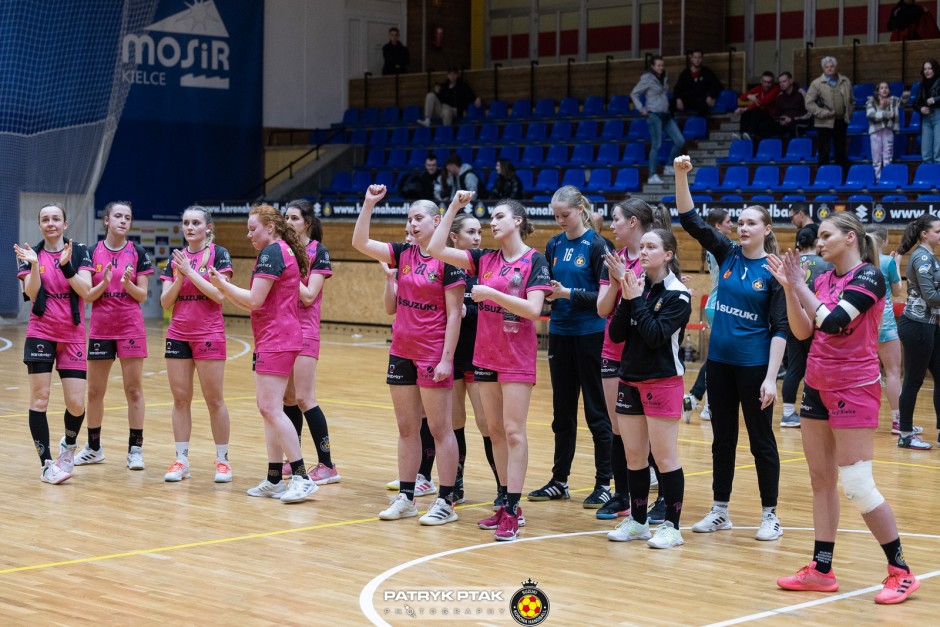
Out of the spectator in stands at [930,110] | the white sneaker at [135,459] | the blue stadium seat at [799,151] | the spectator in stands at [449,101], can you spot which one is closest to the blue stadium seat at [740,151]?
the blue stadium seat at [799,151]

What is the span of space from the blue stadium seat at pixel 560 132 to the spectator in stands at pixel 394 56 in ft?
15.0

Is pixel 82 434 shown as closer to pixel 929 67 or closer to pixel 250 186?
pixel 929 67

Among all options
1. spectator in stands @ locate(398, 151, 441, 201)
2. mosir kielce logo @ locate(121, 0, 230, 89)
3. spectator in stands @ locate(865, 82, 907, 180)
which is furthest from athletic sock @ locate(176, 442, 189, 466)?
mosir kielce logo @ locate(121, 0, 230, 89)

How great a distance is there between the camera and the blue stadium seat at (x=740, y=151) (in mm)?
18516

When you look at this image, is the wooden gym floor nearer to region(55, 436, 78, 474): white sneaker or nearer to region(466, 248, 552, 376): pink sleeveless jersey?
region(55, 436, 78, 474): white sneaker

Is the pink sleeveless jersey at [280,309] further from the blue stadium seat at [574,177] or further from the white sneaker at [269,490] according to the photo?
the blue stadium seat at [574,177]

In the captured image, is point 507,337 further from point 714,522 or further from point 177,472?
point 177,472

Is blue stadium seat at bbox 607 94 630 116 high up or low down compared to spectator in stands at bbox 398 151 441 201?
up

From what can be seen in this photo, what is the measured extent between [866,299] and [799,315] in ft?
0.95

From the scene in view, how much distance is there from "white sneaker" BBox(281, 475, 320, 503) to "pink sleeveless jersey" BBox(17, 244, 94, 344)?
1816 mm

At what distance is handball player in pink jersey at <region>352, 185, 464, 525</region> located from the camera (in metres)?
6.78

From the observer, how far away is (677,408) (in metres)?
6.20

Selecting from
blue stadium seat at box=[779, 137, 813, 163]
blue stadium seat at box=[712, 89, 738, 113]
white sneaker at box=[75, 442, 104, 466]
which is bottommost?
white sneaker at box=[75, 442, 104, 466]

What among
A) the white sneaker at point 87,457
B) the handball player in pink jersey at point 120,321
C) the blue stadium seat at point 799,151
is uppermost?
the blue stadium seat at point 799,151
